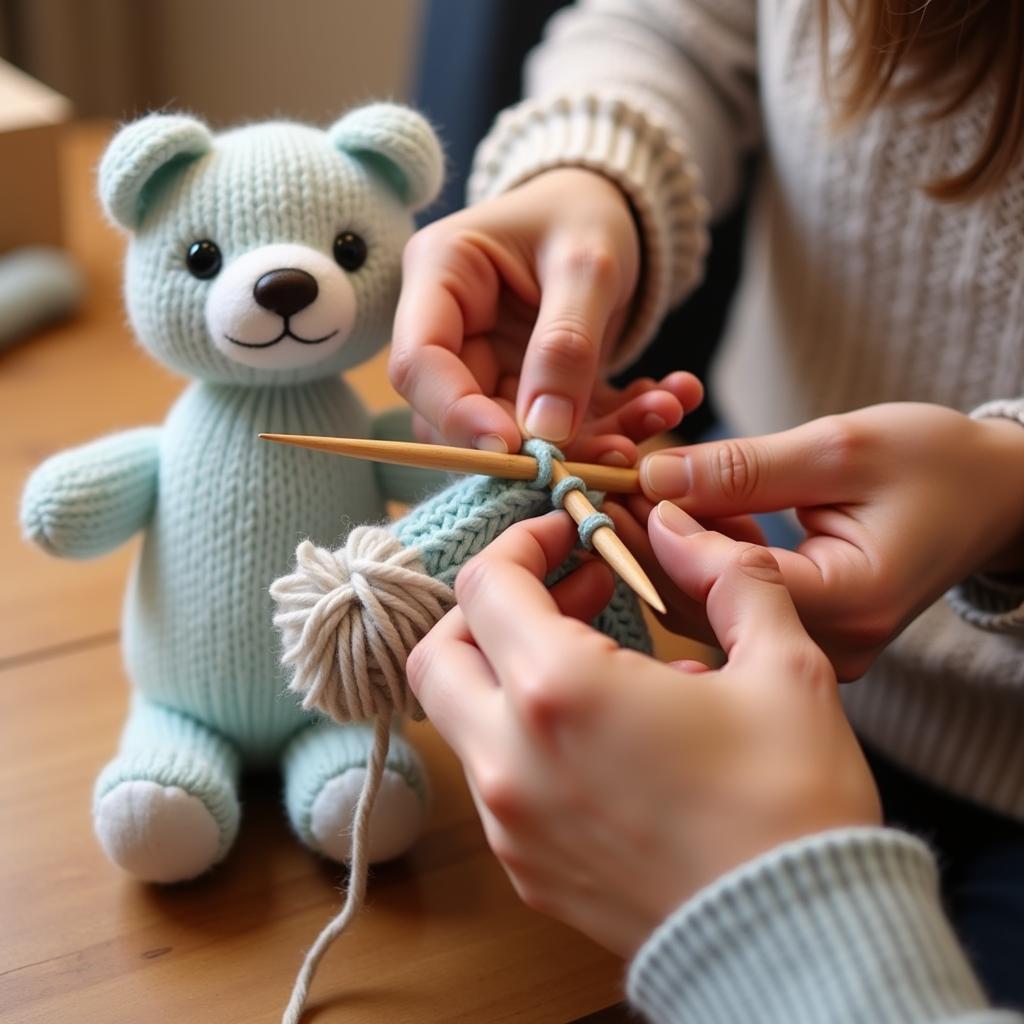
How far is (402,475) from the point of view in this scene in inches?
22.4

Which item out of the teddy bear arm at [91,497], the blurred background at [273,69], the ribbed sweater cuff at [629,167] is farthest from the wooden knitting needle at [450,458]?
the blurred background at [273,69]

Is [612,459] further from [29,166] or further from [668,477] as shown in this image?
[29,166]

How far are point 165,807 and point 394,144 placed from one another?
0.32 m

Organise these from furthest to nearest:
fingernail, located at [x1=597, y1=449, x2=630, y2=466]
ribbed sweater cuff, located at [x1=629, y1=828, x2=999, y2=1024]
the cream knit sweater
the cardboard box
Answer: the cardboard box, the cream knit sweater, fingernail, located at [x1=597, y1=449, x2=630, y2=466], ribbed sweater cuff, located at [x1=629, y1=828, x2=999, y2=1024]

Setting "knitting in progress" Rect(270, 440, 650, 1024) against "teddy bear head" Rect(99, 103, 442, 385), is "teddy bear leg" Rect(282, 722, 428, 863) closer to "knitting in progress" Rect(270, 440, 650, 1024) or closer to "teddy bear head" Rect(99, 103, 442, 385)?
"knitting in progress" Rect(270, 440, 650, 1024)

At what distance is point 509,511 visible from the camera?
0.48 meters

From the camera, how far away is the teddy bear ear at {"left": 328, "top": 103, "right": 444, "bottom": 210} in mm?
542

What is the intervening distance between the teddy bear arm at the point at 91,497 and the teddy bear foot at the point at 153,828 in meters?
0.12

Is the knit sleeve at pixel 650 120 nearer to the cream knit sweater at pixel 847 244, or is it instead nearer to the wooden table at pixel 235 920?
the cream knit sweater at pixel 847 244

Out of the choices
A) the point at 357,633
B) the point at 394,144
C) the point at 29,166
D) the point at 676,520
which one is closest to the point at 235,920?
the point at 357,633

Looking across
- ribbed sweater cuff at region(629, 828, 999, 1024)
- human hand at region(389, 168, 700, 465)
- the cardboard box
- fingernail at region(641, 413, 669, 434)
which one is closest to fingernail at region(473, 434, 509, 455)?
human hand at region(389, 168, 700, 465)

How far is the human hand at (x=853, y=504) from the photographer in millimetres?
503

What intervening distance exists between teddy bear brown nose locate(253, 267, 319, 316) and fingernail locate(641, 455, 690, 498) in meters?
0.17

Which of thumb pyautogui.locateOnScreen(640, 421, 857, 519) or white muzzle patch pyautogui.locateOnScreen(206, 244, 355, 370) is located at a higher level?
white muzzle patch pyautogui.locateOnScreen(206, 244, 355, 370)
